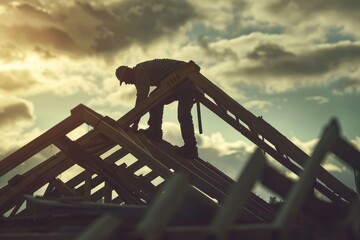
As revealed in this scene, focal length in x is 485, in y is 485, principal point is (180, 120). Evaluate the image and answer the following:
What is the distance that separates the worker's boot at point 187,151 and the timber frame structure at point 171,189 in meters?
0.16

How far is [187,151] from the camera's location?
8.04 m

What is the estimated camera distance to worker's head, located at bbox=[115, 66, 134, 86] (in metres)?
8.05

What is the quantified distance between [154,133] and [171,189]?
568 cm

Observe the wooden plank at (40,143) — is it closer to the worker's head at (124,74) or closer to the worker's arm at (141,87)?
the worker's arm at (141,87)

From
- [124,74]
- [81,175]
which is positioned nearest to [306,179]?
[124,74]

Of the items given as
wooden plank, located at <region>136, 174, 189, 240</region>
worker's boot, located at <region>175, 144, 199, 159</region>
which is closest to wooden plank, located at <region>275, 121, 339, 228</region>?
wooden plank, located at <region>136, 174, 189, 240</region>

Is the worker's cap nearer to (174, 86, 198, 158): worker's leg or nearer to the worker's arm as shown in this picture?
the worker's arm

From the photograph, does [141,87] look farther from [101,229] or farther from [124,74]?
[101,229]

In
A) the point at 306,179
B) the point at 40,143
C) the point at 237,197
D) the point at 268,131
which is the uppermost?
the point at 268,131

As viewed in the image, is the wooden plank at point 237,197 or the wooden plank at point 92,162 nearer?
the wooden plank at point 237,197

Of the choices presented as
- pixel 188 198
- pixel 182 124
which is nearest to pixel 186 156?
pixel 182 124

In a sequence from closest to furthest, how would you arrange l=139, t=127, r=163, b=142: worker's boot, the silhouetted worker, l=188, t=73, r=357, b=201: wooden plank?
1. l=188, t=73, r=357, b=201: wooden plank
2. the silhouetted worker
3. l=139, t=127, r=163, b=142: worker's boot

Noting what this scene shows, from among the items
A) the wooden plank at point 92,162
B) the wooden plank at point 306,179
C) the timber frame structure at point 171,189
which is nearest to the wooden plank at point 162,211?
the timber frame structure at point 171,189

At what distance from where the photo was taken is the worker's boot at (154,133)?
26.2 ft
